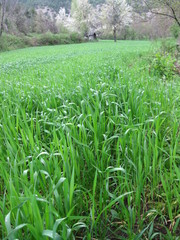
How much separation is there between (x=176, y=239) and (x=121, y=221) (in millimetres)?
380

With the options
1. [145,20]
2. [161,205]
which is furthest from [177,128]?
[145,20]

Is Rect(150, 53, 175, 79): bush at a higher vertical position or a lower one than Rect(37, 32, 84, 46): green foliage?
lower

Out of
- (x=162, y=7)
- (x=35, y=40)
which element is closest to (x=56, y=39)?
(x=35, y=40)

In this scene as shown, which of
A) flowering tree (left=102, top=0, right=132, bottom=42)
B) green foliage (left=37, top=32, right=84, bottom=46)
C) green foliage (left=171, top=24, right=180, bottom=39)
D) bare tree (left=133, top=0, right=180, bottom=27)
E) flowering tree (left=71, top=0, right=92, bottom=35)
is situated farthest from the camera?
flowering tree (left=71, top=0, right=92, bottom=35)

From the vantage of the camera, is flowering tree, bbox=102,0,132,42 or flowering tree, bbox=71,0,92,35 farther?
flowering tree, bbox=71,0,92,35

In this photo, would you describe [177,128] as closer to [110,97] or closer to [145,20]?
[110,97]

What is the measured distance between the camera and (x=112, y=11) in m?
51.0

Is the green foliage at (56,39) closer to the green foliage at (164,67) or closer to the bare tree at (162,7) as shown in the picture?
the bare tree at (162,7)

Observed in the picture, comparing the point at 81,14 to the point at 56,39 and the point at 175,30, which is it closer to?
the point at 56,39

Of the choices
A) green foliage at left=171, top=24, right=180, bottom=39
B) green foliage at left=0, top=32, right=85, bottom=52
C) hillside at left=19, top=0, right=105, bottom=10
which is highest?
hillside at left=19, top=0, right=105, bottom=10

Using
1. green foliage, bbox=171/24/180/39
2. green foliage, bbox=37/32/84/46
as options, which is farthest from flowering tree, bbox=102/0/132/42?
green foliage, bbox=171/24/180/39

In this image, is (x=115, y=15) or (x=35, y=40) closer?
(x=35, y=40)

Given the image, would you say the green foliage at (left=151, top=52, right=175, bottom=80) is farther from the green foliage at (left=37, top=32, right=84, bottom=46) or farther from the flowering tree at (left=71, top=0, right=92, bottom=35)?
the flowering tree at (left=71, top=0, right=92, bottom=35)

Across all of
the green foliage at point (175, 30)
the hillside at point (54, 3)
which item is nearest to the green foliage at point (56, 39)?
the green foliage at point (175, 30)
